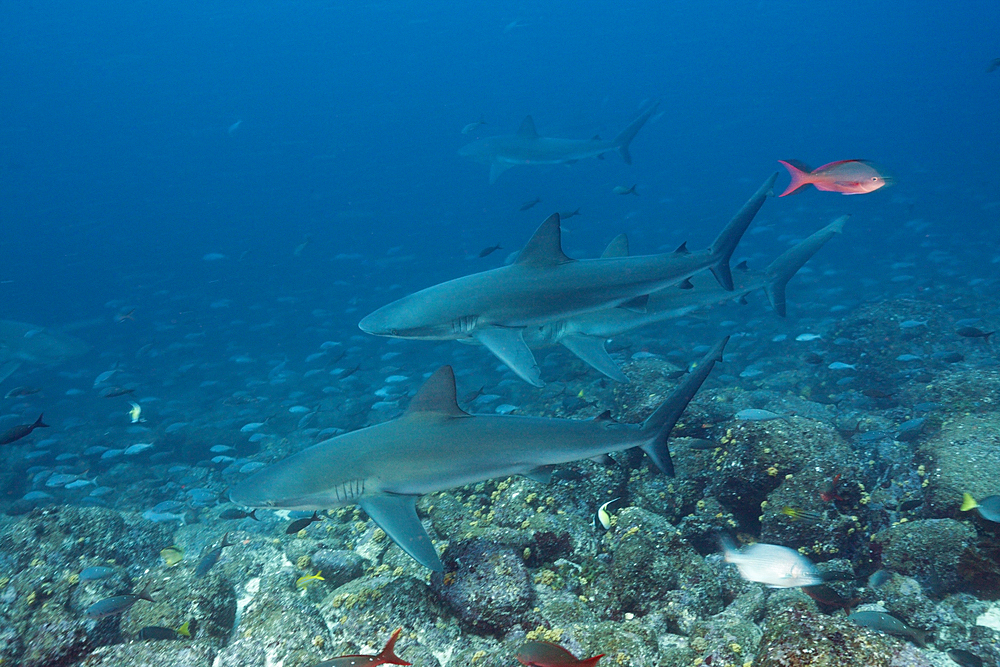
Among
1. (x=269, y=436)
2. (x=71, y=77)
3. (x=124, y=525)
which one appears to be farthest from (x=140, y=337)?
(x=71, y=77)

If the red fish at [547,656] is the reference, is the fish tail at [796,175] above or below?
above

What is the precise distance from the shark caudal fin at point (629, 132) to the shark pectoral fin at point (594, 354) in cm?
1020

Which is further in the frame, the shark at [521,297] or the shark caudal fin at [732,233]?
the shark caudal fin at [732,233]

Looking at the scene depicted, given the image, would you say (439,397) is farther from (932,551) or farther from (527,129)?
(527,129)

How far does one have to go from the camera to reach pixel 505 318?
194 inches

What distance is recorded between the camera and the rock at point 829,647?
6.67 feet

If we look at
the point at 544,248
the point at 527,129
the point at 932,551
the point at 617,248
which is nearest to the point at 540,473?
the point at 544,248

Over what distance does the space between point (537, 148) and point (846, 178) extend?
494 inches

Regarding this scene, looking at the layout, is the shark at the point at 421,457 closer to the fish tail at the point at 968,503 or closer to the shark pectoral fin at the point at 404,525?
the shark pectoral fin at the point at 404,525

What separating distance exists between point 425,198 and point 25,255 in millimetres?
124590

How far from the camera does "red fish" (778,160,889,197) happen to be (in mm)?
5027

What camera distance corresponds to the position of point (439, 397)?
368 cm

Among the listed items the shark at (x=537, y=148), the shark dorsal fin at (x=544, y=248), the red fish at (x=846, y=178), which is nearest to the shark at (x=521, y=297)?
the shark dorsal fin at (x=544, y=248)

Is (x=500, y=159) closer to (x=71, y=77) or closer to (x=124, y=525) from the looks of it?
(x=124, y=525)
